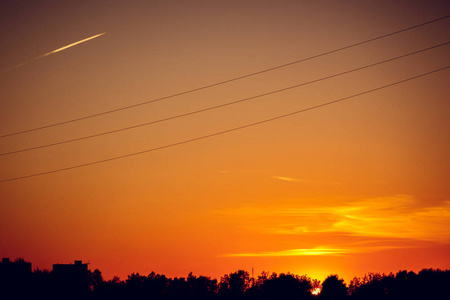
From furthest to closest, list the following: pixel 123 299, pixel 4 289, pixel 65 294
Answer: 1. pixel 123 299
2. pixel 65 294
3. pixel 4 289

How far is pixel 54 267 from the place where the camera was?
172125mm

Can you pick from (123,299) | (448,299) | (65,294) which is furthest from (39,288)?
(448,299)

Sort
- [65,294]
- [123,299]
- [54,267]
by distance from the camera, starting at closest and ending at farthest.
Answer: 1. [65,294]
2. [54,267]
3. [123,299]

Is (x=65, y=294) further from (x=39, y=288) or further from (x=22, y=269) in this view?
(x=22, y=269)

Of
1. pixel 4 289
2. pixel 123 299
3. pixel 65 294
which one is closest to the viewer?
pixel 4 289

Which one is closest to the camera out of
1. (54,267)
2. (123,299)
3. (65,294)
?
(65,294)

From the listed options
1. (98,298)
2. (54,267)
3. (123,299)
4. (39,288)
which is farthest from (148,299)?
(39,288)

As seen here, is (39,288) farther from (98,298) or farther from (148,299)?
(148,299)

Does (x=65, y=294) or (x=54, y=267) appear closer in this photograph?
(x=65, y=294)

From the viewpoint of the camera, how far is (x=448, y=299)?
7864 inches

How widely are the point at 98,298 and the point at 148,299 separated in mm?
25020

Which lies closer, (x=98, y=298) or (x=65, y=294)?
(x=65, y=294)

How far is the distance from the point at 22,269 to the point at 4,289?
2225cm

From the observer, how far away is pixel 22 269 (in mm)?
162625
